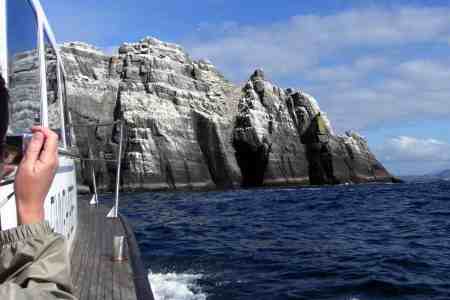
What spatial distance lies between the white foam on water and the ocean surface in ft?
0.07

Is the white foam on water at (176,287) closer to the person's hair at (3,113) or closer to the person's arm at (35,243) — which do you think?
the person's arm at (35,243)

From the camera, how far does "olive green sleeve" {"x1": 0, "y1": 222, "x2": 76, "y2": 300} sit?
1.44 meters

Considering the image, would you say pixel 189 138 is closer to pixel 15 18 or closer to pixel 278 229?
pixel 278 229

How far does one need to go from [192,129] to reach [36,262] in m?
66.3

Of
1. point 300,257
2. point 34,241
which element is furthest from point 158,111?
point 34,241

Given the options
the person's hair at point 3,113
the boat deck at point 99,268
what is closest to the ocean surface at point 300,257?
the boat deck at point 99,268

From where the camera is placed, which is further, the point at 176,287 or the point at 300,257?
the point at 300,257

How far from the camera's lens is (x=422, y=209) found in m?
27.4

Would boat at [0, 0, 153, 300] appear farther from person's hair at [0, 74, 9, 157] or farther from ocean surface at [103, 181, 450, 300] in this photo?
ocean surface at [103, 181, 450, 300]

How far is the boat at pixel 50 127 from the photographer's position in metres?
4.43

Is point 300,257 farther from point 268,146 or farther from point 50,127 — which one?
point 268,146

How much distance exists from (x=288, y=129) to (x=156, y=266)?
61196 mm

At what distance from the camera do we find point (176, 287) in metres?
10.9

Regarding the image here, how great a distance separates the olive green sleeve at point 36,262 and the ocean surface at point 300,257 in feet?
29.1
